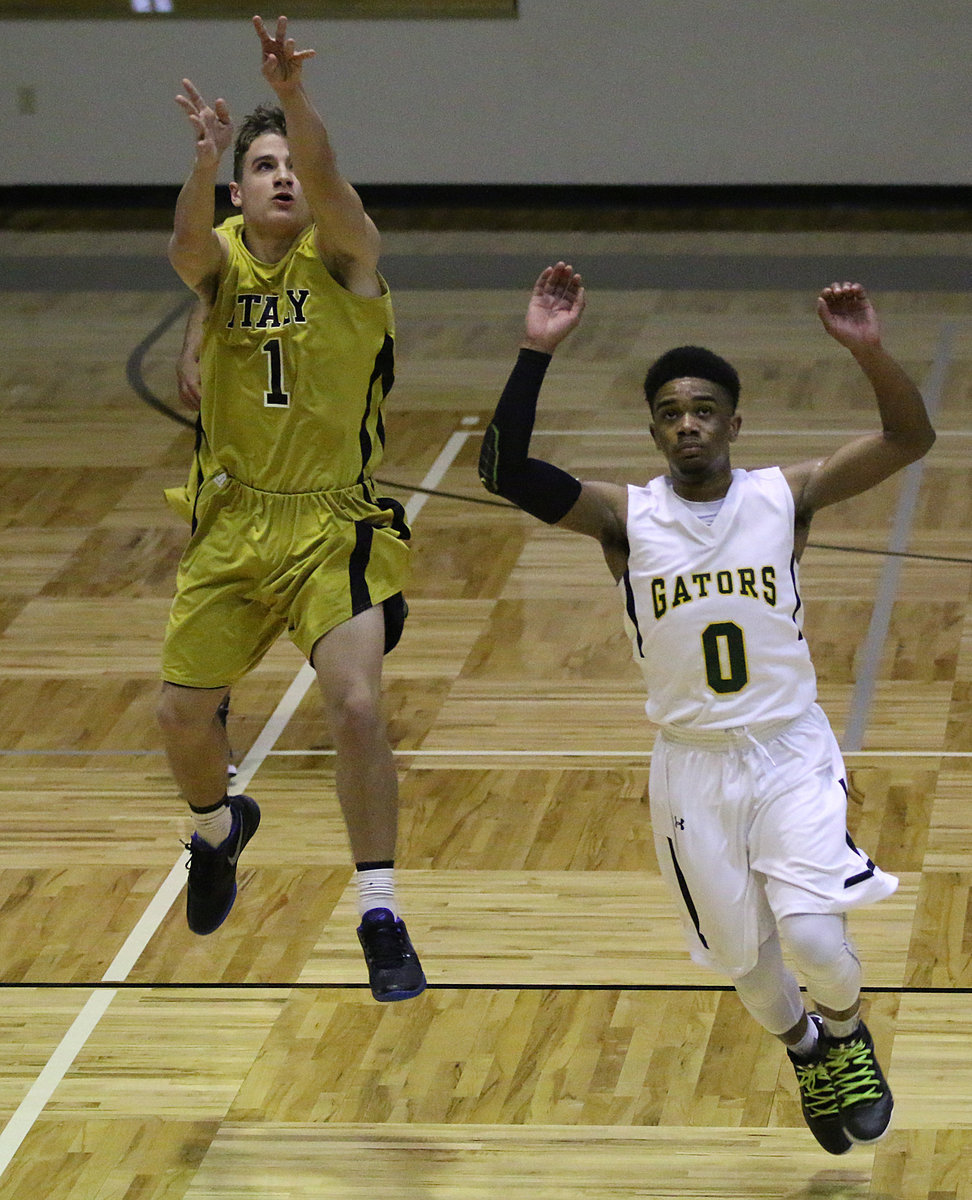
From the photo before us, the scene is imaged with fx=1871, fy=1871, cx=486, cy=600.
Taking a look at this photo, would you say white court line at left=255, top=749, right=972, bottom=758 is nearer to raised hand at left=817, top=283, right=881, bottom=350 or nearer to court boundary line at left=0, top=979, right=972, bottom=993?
court boundary line at left=0, top=979, right=972, bottom=993

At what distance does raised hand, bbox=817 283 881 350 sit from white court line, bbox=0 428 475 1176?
221cm

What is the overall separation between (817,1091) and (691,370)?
133 cm

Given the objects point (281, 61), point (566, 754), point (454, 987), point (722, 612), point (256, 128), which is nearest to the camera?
point (722, 612)

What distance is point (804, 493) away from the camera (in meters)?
3.45

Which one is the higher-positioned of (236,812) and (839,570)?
(236,812)

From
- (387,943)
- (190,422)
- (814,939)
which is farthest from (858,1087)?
(190,422)

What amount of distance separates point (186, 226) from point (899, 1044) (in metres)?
2.25

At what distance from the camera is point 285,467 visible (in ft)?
12.9

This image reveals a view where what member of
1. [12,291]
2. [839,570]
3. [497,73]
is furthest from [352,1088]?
[497,73]

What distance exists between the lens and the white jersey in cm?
332

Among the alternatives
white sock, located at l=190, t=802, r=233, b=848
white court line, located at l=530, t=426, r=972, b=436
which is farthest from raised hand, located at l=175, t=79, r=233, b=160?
white court line, located at l=530, t=426, r=972, b=436

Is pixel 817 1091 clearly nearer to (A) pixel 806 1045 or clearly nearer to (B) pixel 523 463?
(A) pixel 806 1045

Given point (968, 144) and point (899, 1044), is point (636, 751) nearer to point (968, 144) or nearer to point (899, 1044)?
point (899, 1044)

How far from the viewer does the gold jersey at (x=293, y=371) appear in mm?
3889
